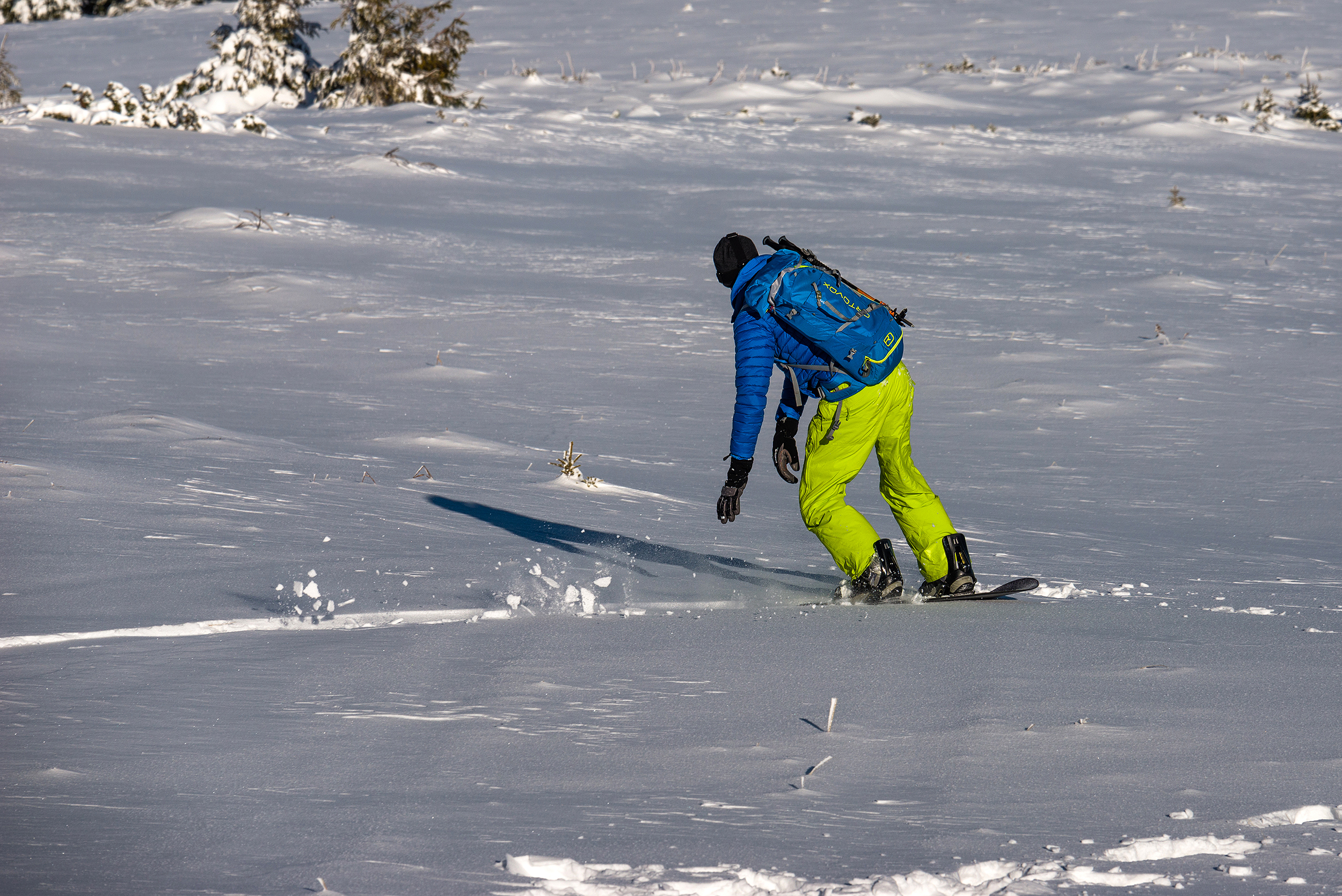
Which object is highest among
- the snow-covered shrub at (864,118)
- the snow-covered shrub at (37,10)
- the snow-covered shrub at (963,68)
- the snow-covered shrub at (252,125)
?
the snow-covered shrub at (37,10)

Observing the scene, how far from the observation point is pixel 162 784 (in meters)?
2.82

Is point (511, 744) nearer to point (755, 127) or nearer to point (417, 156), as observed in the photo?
point (417, 156)

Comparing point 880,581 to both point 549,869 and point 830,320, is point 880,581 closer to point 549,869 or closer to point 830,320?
point 830,320

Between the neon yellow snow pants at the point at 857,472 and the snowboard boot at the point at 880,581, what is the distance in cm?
3

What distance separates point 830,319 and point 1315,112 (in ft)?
64.2

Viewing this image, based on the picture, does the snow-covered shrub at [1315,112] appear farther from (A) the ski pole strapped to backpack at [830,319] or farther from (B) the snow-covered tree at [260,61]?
(A) the ski pole strapped to backpack at [830,319]

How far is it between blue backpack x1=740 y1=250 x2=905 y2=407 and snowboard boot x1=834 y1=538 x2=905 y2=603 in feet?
1.54

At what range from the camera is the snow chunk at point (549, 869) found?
241cm

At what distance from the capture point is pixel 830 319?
461 cm

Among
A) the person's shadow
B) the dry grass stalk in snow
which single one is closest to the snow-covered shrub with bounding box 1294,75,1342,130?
the dry grass stalk in snow

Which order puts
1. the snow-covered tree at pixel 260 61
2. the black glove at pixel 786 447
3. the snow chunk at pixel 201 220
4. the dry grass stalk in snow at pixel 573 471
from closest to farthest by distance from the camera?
the black glove at pixel 786 447, the dry grass stalk in snow at pixel 573 471, the snow chunk at pixel 201 220, the snow-covered tree at pixel 260 61

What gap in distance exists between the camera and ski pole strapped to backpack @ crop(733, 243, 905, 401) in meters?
4.54

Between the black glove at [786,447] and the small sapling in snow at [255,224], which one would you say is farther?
the small sapling in snow at [255,224]

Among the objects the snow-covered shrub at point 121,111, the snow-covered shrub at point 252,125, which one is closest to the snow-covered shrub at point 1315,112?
the snow-covered shrub at point 252,125
